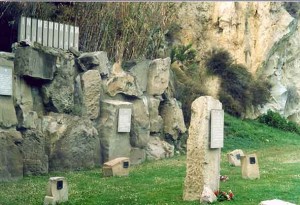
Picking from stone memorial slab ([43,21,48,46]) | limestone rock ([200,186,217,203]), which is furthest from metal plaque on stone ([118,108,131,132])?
limestone rock ([200,186,217,203])

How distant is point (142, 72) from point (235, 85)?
4.93 metres

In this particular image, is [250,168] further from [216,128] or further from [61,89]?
[61,89]

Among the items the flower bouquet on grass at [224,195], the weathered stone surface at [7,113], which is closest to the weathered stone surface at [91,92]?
the weathered stone surface at [7,113]

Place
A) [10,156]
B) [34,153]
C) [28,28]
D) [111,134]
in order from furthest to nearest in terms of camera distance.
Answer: [111,134] → [28,28] → [34,153] → [10,156]

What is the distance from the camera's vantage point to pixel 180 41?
24.0 metres

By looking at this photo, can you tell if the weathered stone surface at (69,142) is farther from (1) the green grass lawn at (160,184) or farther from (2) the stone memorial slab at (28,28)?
(2) the stone memorial slab at (28,28)

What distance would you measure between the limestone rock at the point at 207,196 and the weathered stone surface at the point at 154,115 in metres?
8.13

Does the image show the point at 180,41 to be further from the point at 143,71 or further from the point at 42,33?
the point at 42,33

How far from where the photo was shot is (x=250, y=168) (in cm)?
1266

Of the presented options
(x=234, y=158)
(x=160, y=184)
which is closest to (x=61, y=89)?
(x=160, y=184)

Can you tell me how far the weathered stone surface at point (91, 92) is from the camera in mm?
15695

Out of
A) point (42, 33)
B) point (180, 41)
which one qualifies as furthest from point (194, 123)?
point (180, 41)

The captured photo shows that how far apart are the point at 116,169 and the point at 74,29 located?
4.85m

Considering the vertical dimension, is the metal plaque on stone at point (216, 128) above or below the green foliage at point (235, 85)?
below
